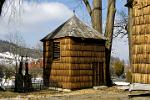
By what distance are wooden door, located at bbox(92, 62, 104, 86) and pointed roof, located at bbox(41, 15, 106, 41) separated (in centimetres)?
205

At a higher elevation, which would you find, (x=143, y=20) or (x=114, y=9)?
(x=114, y=9)

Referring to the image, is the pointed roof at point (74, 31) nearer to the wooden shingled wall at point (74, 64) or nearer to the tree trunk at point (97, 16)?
the wooden shingled wall at point (74, 64)

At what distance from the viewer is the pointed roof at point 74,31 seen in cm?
2911

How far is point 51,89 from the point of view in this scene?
29719 mm

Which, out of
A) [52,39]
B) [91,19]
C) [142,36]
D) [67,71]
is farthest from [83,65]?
[142,36]

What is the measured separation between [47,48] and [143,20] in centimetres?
1333

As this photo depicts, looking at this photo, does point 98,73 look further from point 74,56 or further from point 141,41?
point 141,41

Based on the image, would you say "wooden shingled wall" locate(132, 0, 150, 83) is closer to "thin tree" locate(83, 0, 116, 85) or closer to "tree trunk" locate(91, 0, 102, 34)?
"thin tree" locate(83, 0, 116, 85)

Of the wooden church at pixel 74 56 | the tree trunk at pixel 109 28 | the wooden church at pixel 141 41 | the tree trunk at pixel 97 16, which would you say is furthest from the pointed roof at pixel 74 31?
the wooden church at pixel 141 41

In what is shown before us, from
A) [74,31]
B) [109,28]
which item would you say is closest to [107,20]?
[109,28]

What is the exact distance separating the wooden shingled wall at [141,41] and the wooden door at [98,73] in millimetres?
10491

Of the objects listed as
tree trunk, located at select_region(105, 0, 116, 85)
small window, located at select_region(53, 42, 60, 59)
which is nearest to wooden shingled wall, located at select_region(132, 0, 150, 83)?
small window, located at select_region(53, 42, 60, 59)

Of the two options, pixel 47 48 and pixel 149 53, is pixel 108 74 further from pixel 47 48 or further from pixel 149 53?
pixel 149 53

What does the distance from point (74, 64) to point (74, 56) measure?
0.57 meters
